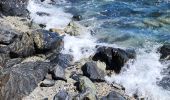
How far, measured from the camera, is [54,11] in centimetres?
2091

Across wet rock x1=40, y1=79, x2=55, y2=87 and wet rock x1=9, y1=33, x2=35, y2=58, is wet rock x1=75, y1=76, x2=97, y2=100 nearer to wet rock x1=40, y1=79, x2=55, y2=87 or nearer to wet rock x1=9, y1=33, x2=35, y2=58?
wet rock x1=40, y1=79, x2=55, y2=87

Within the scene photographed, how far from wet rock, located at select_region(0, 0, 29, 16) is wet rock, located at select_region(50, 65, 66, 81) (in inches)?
252

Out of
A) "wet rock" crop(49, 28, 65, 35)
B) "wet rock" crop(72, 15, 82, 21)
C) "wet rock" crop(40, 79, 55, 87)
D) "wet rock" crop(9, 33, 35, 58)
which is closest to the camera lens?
"wet rock" crop(40, 79, 55, 87)

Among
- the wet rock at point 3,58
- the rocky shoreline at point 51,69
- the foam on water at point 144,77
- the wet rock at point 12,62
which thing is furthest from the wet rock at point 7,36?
Answer: the foam on water at point 144,77

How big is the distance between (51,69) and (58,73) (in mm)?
282

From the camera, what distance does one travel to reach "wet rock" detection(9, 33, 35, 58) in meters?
14.0

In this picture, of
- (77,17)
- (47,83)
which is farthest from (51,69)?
(77,17)

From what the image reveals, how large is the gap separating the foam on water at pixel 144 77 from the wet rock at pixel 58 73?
152 cm

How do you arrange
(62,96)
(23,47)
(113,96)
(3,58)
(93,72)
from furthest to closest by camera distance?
(23,47) < (3,58) < (93,72) < (113,96) < (62,96)

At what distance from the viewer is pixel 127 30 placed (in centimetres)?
1798

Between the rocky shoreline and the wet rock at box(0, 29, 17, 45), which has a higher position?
the wet rock at box(0, 29, 17, 45)

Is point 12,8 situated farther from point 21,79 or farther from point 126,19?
point 21,79

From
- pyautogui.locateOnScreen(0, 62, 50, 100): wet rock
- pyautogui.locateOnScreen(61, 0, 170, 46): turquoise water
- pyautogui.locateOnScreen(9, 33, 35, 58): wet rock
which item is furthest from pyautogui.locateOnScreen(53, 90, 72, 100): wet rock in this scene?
pyautogui.locateOnScreen(61, 0, 170, 46): turquoise water

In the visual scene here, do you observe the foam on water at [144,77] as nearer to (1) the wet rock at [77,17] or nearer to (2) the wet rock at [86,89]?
(2) the wet rock at [86,89]
